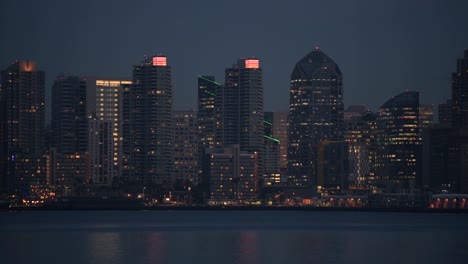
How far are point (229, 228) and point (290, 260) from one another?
59.8 meters

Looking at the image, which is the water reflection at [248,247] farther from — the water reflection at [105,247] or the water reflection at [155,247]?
the water reflection at [105,247]

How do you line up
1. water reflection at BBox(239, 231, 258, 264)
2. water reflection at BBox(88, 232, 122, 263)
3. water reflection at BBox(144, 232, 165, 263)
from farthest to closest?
water reflection at BBox(88, 232, 122, 263) < water reflection at BBox(144, 232, 165, 263) < water reflection at BBox(239, 231, 258, 264)

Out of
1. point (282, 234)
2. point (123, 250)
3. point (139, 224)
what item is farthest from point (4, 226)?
point (123, 250)

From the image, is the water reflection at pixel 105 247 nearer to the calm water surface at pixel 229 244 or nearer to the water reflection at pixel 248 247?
the calm water surface at pixel 229 244

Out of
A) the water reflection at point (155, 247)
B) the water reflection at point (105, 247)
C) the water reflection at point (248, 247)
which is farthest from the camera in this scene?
the water reflection at point (105, 247)

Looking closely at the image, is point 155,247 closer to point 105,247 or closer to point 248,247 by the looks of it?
point 105,247

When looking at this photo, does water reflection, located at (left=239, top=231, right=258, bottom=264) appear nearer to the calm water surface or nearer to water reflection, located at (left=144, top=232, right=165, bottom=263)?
the calm water surface

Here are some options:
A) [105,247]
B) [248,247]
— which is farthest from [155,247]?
[248,247]

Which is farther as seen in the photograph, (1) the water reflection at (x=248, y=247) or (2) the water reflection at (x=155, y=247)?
(2) the water reflection at (x=155, y=247)

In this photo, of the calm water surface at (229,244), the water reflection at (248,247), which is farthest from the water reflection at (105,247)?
the water reflection at (248,247)

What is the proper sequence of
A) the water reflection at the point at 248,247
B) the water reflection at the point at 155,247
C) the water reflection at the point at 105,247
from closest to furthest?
the water reflection at the point at 248,247, the water reflection at the point at 155,247, the water reflection at the point at 105,247

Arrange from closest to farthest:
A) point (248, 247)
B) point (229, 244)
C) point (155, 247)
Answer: point (155, 247)
point (248, 247)
point (229, 244)

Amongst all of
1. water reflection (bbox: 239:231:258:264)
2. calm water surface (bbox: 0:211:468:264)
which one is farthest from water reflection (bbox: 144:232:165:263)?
water reflection (bbox: 239:231:258:264)

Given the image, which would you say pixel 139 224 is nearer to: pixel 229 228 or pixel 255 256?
pixel 229 228
